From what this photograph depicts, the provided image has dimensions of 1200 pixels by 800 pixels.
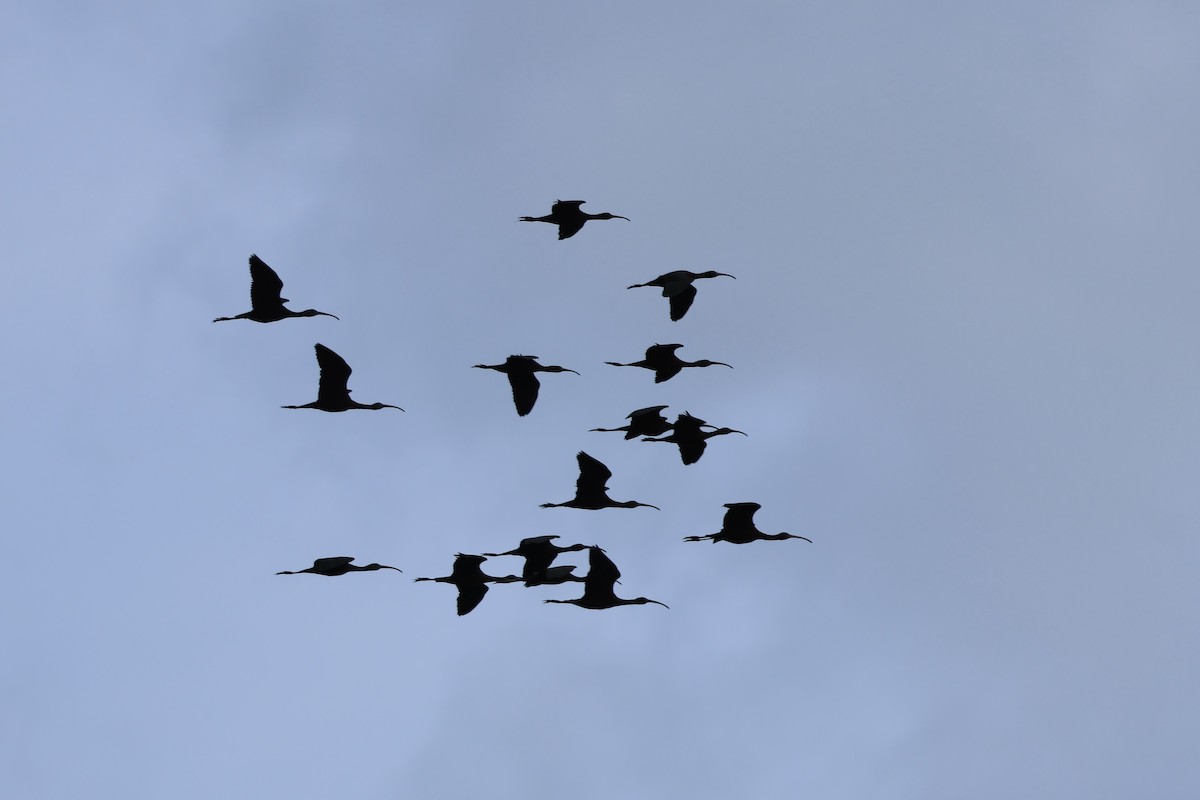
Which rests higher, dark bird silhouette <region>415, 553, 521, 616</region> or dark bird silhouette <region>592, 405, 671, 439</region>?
dark bird silhouette <region>592, 405, 671, 439</region>

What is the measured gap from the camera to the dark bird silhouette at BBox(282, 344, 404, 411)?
147ft

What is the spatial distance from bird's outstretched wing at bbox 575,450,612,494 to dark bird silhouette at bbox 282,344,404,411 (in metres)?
5.58

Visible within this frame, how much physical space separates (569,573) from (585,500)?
1871 millimetres

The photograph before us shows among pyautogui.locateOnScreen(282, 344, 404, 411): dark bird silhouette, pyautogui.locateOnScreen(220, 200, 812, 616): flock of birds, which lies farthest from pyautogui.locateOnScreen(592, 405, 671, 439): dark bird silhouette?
pyautogui.locateOnScreen(282, 344, 404, 411): dark bird silhouette

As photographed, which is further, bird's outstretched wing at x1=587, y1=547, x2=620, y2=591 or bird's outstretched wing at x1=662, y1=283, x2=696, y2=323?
bird's outstretched wing at x1=662, y1=283, x2=696, y2=323

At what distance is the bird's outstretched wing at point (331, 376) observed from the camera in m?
44.9

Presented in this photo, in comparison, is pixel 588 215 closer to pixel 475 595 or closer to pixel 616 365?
pixel 616 365

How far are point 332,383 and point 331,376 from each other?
0.16 m

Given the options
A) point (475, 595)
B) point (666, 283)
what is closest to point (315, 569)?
point (475, 595)

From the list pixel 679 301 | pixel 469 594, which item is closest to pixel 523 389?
pixel 679 301

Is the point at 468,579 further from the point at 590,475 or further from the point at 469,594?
the point at 590,475

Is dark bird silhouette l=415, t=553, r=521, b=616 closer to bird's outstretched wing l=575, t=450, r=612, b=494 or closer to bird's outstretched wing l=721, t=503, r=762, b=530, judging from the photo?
bird's outstretched wing l=575, t=450, r=612, b=494

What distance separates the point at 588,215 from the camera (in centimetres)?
4434

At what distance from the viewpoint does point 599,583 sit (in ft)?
138
